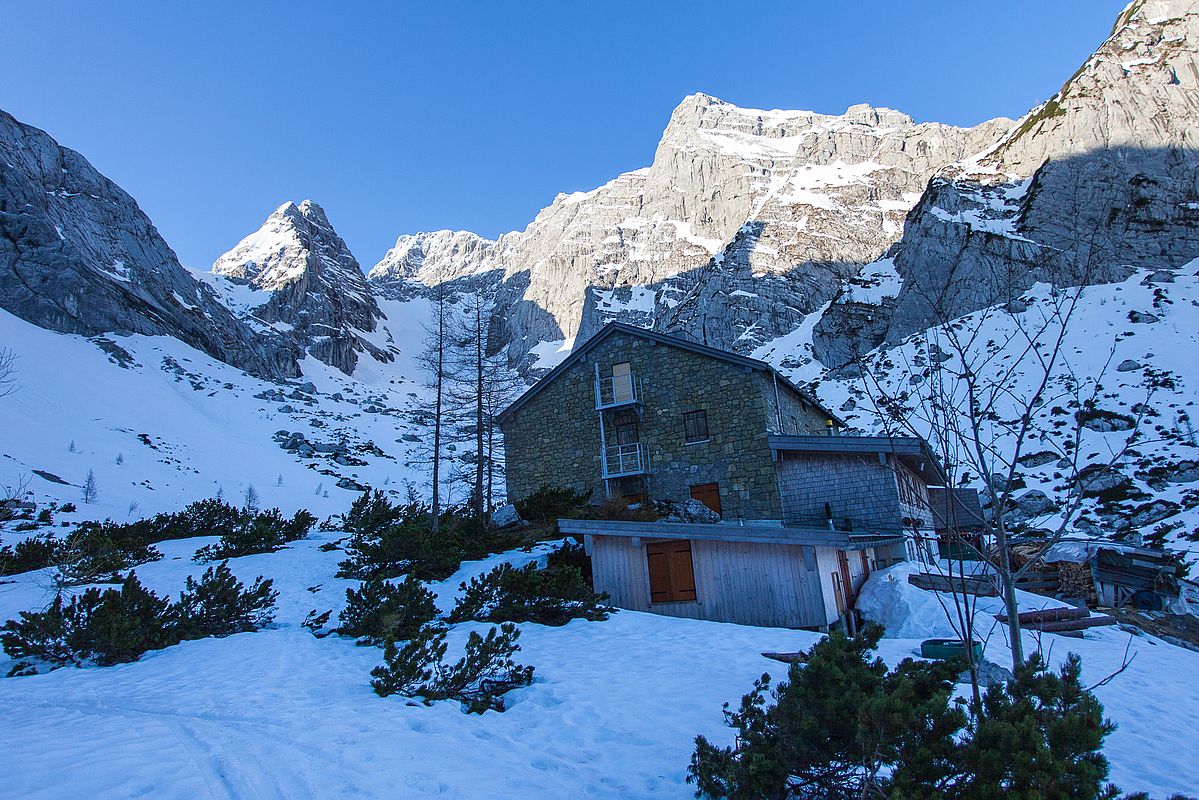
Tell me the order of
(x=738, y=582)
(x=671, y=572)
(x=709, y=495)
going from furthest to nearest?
(x=709, y=495) < (x=671, y=572) < (x=738, y=582)

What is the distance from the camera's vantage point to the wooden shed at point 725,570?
12.4 metres

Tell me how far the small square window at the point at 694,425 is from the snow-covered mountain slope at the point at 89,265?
52.8 meters

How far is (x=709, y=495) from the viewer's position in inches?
782

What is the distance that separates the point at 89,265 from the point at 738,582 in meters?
65.0

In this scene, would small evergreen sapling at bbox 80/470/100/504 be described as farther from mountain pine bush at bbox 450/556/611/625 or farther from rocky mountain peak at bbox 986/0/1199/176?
rocky mountain peak at bbox 986/0/1199/176

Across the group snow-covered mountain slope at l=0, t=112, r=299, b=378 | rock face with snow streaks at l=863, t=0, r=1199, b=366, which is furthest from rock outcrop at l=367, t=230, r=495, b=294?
rock face with snow streaks at l=863, t=0, r=1199, b=366

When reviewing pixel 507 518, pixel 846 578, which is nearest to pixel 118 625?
pixel 507 518

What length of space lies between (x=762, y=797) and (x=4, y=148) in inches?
3092

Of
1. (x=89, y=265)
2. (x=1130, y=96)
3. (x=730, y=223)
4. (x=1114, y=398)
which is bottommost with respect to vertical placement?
(x=1114, y=398)

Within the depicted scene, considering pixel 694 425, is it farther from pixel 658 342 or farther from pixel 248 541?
pixel 248 541

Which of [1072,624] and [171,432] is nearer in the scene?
[1072,624]

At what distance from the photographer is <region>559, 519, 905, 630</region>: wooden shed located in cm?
1242

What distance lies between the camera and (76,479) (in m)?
25.9

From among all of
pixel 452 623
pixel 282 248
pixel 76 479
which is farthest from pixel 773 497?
pixel 282 248
